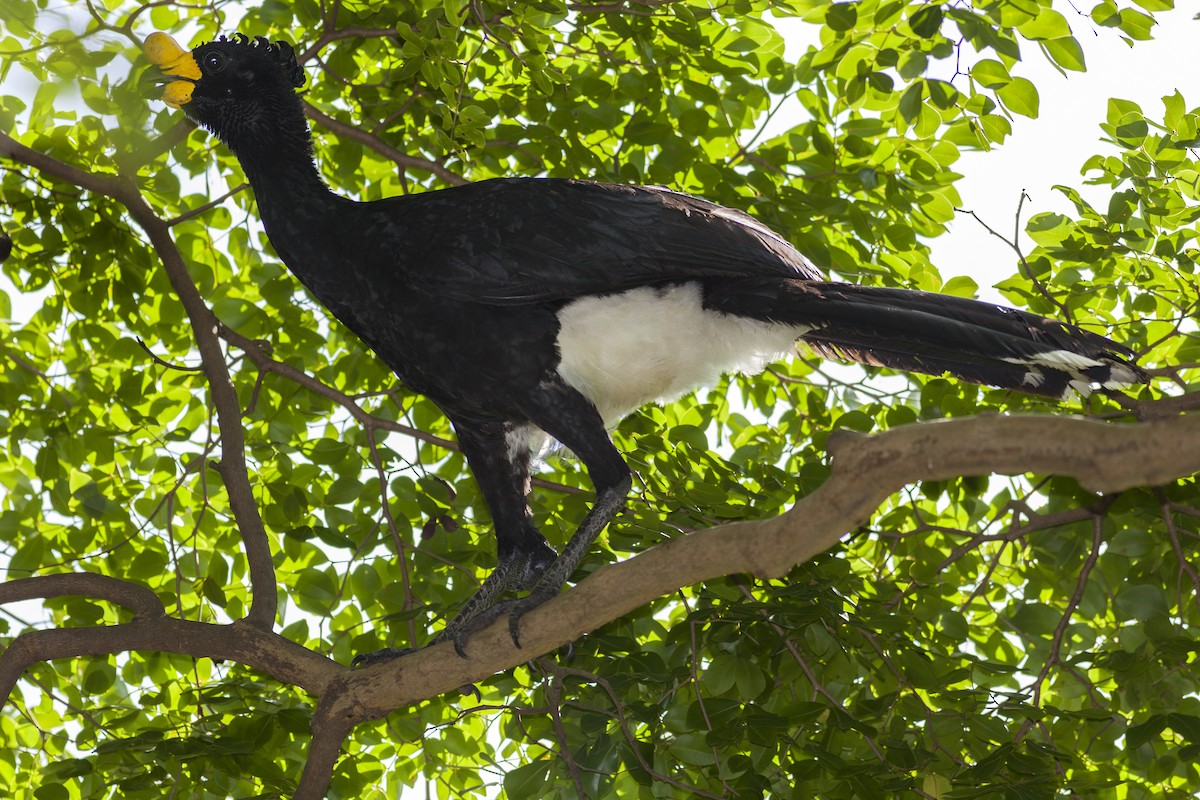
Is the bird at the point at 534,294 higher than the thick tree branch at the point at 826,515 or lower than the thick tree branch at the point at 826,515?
higher

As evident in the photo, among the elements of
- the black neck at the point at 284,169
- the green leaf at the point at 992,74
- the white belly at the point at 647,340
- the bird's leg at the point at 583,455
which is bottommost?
the bird's leg at the point at 583,455

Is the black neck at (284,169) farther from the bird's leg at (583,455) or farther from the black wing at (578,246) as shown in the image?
the bird's leg at (583,455)

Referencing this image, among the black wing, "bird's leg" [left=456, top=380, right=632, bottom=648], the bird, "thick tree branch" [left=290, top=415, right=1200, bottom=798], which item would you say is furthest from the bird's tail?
"thick tree branch" [left=290, top=415, right=1200, bottom=798]

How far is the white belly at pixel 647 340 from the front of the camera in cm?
331

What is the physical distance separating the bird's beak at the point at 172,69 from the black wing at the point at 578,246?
821 millimetres

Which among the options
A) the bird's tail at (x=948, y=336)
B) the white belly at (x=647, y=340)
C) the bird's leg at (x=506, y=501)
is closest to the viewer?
the bird's tail at (x=948, y=336)

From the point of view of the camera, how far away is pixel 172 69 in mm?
3521

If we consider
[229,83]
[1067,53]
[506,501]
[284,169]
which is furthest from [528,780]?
[1067,53]

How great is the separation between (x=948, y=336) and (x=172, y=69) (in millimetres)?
2442

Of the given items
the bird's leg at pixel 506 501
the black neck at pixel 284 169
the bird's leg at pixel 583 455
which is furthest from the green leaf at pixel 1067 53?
the black neck at pixel 284 169

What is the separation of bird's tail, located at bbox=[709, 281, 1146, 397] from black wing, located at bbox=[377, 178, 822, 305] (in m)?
0.15

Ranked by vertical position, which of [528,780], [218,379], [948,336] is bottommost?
[528,780]

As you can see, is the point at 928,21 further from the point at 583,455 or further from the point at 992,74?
the point at 583,455

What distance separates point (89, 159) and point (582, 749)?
284cm
